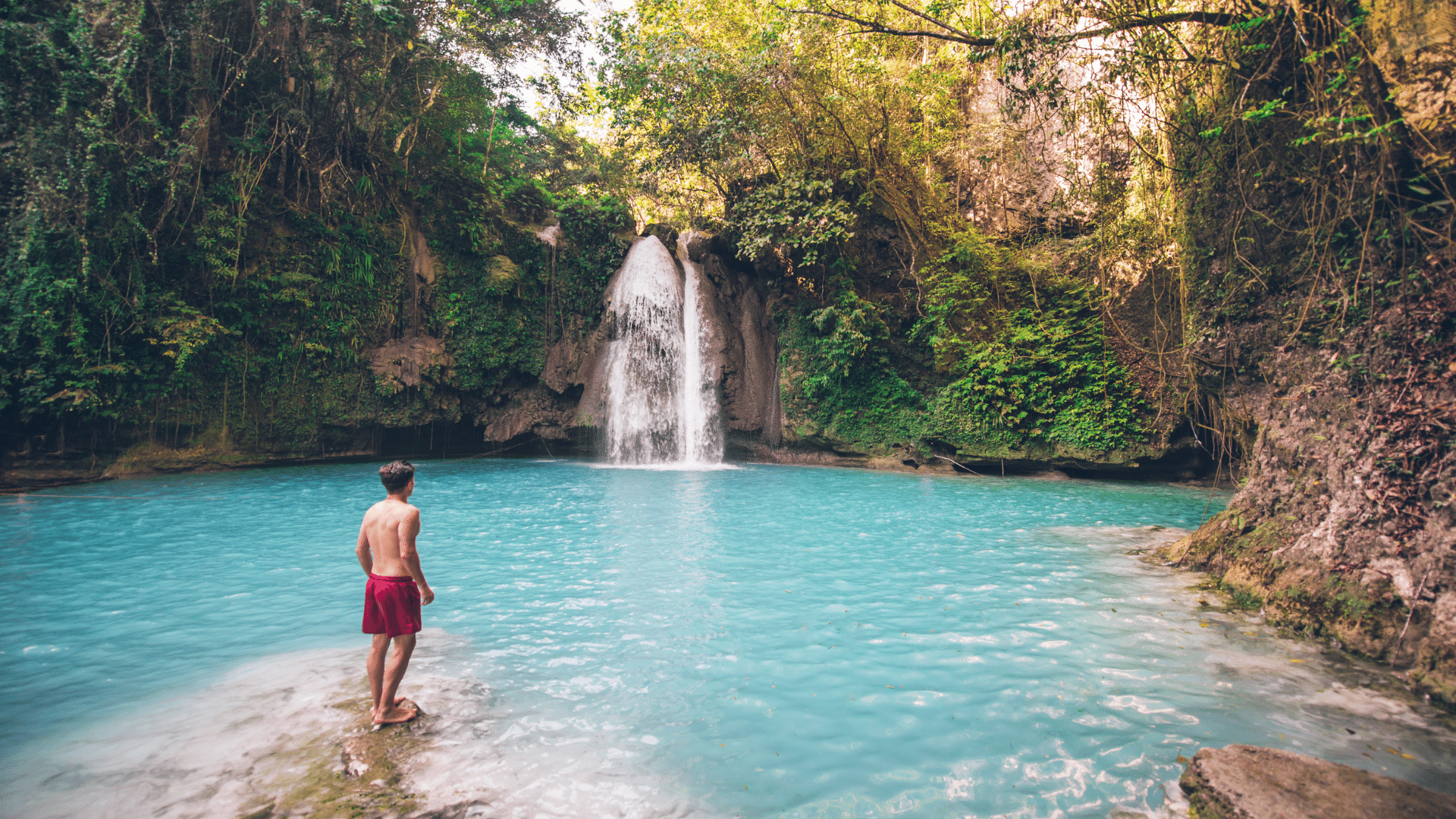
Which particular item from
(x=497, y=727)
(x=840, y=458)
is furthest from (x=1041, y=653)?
(x=840, y=458)

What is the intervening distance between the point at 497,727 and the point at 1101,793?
2.70m

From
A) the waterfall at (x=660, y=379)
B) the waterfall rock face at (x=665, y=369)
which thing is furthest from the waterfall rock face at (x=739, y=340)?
the waterfall at (x=660, y=379)

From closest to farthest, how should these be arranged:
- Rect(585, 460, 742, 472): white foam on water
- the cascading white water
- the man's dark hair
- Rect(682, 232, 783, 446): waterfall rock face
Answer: the man's dark hair < Rect(585, 460, 742, 472): white foam on water < the cascading white water < Rect(682, 232, 783, 446): waterfall rock face

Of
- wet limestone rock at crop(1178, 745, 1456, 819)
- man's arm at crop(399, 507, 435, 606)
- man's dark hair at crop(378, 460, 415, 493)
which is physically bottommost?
wet limestone rock at crop(1178, 745, 1456, 819)

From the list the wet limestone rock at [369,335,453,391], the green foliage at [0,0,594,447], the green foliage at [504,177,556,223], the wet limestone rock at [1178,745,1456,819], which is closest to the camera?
the wet limestone rock at [1178,745,1456,819]

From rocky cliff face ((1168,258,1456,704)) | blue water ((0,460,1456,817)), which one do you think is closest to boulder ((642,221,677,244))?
blue water ((0,460,1456,817))

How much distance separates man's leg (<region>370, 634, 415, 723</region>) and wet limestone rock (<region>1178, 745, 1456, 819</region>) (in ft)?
11.2

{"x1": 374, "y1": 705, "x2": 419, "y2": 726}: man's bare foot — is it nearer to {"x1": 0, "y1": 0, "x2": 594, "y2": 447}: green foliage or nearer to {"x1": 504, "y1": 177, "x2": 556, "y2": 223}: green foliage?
{"x1": 0, "y1": 0, "x2": 594, "y2": 447}: green foliage

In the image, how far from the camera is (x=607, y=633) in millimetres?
4277

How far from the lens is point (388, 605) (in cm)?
303

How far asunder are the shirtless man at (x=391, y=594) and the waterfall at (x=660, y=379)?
37.7ft

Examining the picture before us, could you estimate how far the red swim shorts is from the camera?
9.89 ft

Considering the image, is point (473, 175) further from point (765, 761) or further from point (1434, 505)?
point (1434, 505)

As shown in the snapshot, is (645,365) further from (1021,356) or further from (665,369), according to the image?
(1021,356)
